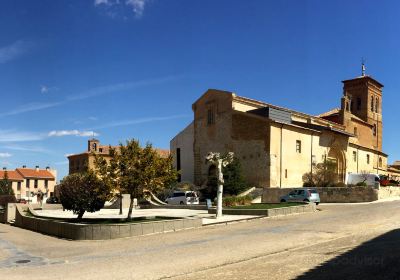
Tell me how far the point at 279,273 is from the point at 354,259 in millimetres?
2375

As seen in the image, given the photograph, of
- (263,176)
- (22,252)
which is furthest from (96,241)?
(263,176)

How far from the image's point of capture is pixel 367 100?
8388cm

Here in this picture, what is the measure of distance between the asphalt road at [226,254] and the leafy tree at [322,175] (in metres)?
30.2

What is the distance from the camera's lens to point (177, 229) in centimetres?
2052

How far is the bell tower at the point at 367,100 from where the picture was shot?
277 ft

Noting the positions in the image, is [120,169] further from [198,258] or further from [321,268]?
[321,268]

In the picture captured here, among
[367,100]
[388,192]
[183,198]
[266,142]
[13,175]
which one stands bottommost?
[183,198]

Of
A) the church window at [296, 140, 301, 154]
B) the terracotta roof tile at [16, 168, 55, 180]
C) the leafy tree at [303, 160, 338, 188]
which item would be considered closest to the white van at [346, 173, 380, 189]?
the leafy tree at [303, 160, 338, 188]

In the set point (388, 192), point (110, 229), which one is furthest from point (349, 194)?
point (110, 229)

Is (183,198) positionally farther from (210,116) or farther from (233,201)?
(210,116)

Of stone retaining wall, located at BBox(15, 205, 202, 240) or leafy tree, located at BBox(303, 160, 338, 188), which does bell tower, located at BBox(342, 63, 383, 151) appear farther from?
stone retaining wall, located at BBox(15, 205, 202, 240)

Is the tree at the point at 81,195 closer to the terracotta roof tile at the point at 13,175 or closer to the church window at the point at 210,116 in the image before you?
the church window at the point at 210,116

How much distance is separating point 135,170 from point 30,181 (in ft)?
280

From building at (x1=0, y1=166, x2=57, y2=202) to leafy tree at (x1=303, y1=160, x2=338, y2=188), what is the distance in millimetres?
61199
